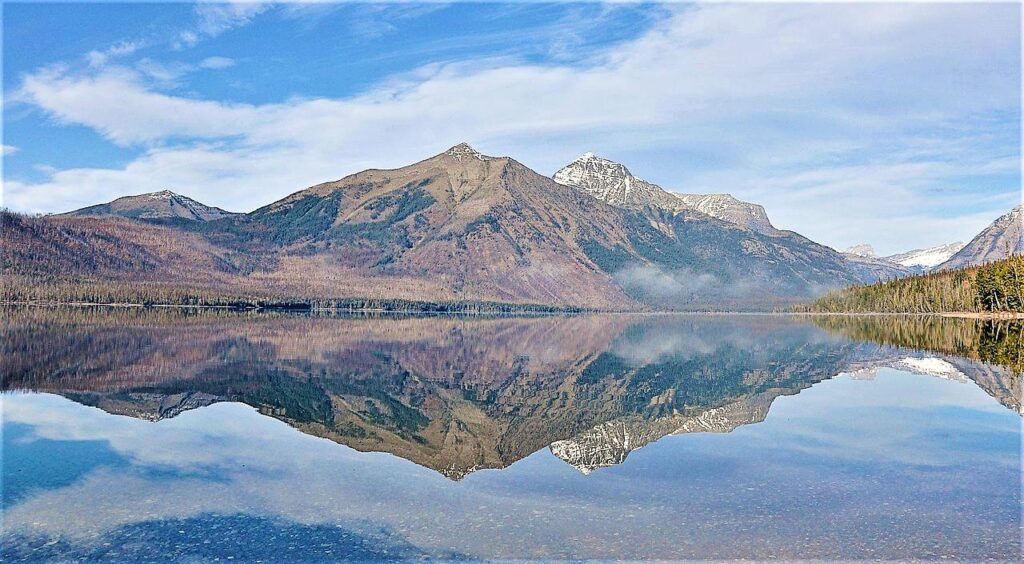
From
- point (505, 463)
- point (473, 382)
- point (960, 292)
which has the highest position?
point (960, 292)

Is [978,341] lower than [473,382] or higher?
higher

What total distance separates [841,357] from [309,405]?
51186mm

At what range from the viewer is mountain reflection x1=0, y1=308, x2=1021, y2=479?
31.7 meters

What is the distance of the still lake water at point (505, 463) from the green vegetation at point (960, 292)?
77.6 metres

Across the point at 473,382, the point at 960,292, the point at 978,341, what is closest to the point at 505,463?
the point at 473,382

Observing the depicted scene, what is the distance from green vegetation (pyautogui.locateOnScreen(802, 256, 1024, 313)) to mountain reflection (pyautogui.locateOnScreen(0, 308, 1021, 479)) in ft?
136

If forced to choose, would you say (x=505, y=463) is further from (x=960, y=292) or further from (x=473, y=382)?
(x=960, y=292)

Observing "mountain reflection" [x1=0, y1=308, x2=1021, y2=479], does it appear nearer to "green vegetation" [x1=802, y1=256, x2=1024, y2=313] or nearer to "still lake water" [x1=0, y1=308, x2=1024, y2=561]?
"still lake water" [x1=0, y1=308, x2=1024, y2=561]

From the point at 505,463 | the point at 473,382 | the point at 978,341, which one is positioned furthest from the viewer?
the point at 978,341

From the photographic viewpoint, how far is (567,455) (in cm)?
2762

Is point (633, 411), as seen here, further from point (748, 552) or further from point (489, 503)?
point (748, 552)

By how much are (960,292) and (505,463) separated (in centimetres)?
15023

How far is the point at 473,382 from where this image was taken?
50.9 metres

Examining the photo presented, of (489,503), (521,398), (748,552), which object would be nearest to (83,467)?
(489,503)
